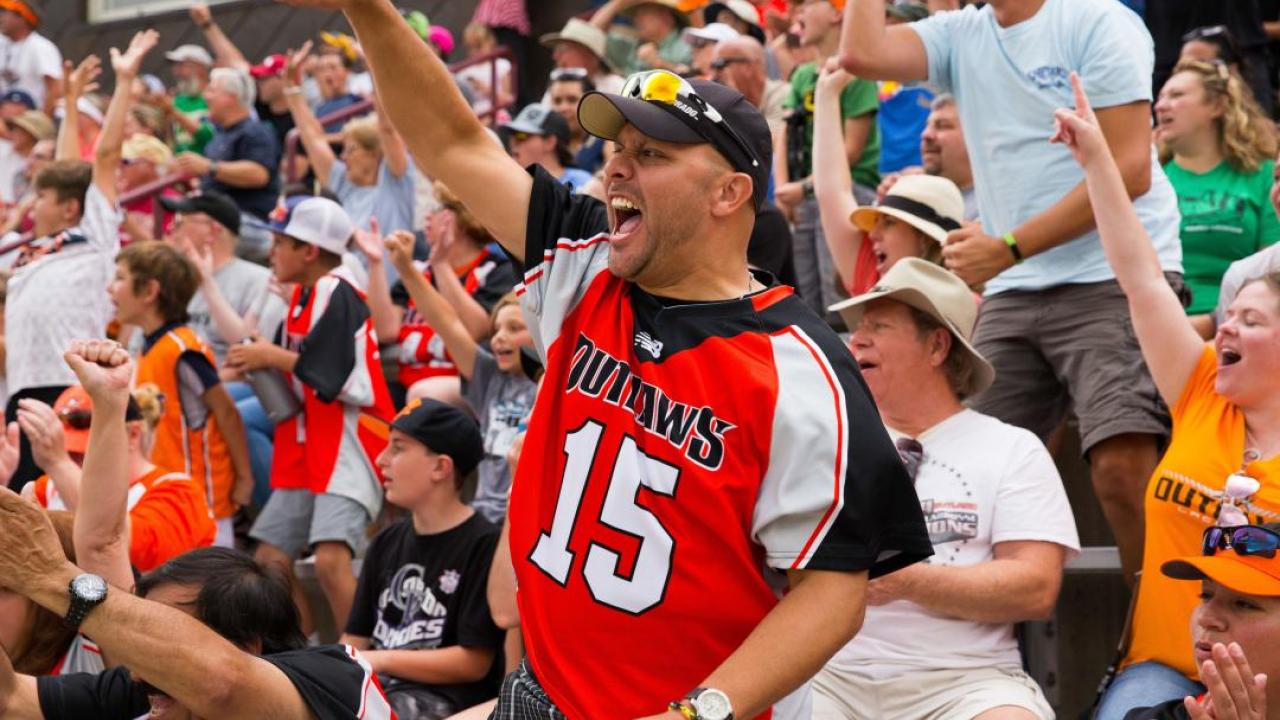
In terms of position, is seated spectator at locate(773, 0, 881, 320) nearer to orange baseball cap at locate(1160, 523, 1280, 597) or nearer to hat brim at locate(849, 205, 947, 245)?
hat brim at locate(849, 205, 947, 245)

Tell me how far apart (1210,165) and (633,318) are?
4.19 meters

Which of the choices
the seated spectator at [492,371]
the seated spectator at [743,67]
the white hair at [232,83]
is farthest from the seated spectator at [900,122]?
the white hair at [232,83]

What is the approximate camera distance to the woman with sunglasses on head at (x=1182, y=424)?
392 cm

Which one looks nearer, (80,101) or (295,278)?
(295,278)

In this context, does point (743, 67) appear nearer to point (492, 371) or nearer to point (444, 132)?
point (492, 371)

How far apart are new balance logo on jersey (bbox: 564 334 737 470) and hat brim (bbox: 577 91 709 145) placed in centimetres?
36

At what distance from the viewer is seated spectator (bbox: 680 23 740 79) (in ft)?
29.9

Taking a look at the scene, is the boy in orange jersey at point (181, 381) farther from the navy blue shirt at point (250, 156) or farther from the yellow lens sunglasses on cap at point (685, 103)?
the yellow lens sunglasses on cap at point (685, 103)

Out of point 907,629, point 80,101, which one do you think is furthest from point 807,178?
point 80,101

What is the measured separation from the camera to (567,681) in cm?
271

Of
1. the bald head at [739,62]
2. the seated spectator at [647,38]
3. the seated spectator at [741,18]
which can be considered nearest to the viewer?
the bald head at [739,62]

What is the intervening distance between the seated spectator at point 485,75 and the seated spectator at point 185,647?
8.10 meters

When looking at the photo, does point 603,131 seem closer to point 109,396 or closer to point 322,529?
point 109,396

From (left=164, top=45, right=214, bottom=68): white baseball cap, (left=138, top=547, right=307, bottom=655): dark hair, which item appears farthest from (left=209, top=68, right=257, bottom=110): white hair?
(left=138, top=547, right=307, bottom=655): dark hair
